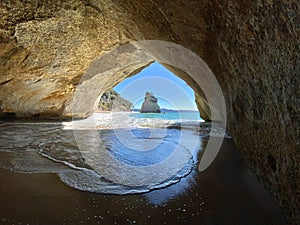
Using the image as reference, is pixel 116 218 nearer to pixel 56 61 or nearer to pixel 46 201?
pixel 46 201

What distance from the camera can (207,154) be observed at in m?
3.40

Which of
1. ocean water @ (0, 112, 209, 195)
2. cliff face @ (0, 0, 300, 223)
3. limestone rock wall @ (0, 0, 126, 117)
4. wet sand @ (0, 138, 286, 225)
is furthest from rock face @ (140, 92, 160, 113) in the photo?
wet sand @ (0, 138, 286, 225)

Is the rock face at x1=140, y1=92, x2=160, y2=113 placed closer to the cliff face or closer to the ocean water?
the cliff face

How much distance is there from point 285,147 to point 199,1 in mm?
1493

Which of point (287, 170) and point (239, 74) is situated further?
point (239, 74)

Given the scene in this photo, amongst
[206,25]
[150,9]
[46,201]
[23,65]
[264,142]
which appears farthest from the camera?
[23,65]

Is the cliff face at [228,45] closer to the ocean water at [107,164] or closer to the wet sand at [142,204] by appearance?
the wet sand at [142,204]

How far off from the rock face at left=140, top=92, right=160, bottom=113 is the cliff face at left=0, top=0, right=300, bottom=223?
3176 cm

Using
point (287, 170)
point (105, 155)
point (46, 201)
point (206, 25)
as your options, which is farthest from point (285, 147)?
point (105, 155)

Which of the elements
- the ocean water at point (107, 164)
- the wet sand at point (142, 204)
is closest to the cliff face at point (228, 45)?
the wet sand at point (142, 204)

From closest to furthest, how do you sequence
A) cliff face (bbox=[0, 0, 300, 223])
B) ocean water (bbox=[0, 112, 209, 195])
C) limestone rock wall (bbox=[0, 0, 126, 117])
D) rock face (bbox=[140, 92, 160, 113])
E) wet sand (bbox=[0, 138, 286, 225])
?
cliff face (bbox=[0, 0, 300, 223]) → wet sand (bbox=[0, 138, 286, 225]) → ocean water (bbox=[0, 112, 209, 195]) → limestone rock wall (bbox=[0, 0, 126, 117]) → rock face (bbox=[140, 92, 160, 113])

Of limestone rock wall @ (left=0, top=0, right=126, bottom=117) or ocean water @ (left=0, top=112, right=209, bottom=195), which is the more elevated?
limestone rock wall @ (left=0, top=0, right=126, bottom=117)

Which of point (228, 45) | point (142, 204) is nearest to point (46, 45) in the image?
point (228, 45)

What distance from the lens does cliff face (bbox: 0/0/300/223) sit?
122cm
